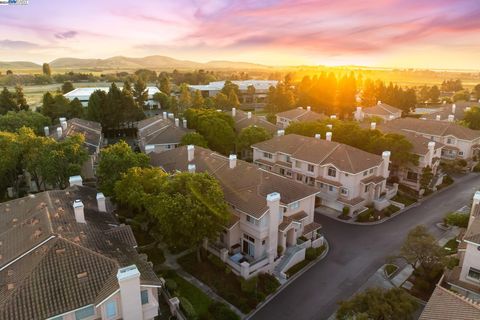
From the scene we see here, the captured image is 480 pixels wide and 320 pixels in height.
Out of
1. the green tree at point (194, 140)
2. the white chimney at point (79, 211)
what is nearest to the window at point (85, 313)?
the white chimney at point (79, 211)

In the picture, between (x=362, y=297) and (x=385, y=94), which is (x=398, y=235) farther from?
(x=385, y=94)

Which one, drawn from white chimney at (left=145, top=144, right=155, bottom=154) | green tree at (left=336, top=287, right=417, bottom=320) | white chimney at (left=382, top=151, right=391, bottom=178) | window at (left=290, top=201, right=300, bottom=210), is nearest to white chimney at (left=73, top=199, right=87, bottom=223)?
window at (left=290, top=201, right=300, bottom=210)

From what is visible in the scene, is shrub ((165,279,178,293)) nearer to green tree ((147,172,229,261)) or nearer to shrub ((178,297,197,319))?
shrub ((178,297,197,319))

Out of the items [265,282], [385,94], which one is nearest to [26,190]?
[265,282]

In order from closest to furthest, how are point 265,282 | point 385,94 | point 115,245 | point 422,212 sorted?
point 115,245
point 265,282
point 422,212
point 385,94

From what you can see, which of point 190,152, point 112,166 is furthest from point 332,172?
point 112,166

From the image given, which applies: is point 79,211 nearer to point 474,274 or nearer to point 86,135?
point 474,274
